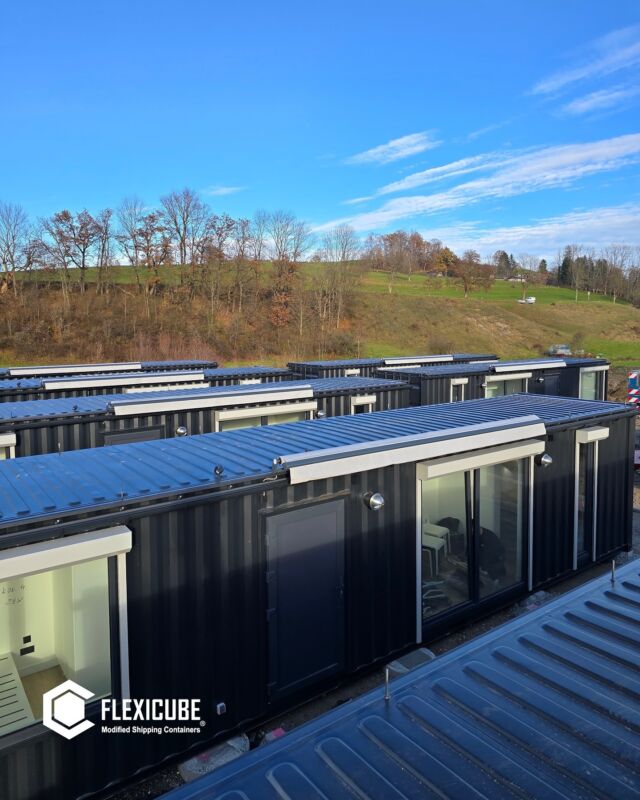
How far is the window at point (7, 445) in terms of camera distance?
8344mm

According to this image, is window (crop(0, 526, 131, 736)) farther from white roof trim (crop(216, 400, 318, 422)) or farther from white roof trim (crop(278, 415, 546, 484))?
white roof trim (crop(216, 400, 318, 422))

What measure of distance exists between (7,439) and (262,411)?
13.7ft

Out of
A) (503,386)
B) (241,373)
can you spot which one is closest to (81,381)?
(241,373)

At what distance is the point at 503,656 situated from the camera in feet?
10.9

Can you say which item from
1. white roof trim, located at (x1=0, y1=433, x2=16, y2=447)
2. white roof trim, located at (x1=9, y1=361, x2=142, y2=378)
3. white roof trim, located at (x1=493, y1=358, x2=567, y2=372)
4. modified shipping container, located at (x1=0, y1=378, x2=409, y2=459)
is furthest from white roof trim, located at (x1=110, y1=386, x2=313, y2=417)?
white roof trim, located at (x1=493, y1=358, x2=567, y2=372)

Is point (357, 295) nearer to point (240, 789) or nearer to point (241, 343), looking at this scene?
point (241, 343)

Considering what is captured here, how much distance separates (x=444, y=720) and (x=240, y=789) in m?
1.02

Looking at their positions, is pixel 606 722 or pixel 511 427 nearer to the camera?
pixel 606 722

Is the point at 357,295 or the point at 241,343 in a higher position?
the point at 357,295

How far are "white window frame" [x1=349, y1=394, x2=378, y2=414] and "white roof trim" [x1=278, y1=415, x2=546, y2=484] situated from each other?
5.12 metres

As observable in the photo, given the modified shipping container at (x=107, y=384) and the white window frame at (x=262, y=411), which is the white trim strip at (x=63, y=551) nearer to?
the white window frame at (x=262, y=411)

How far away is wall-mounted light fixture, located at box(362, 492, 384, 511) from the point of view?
570 cm

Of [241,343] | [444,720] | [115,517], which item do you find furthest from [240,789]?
[241,343]

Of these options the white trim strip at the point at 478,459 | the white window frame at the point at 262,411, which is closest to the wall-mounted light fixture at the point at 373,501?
the white trim strip at the point at 478,459
